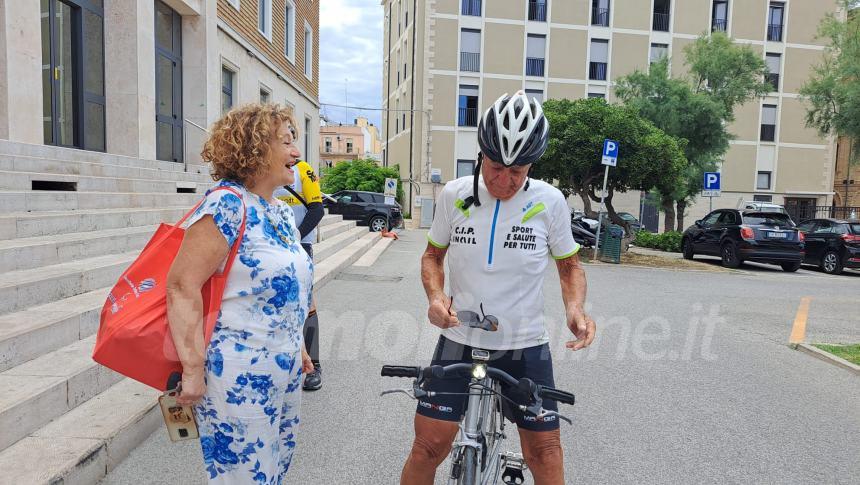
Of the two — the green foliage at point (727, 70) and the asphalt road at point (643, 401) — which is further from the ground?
the green foliage at point (727, 70)

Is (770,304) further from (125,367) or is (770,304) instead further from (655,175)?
(125,367)

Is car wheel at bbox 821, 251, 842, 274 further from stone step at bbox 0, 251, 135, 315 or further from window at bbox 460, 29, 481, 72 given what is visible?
window at bbox 460, 29, 481, 72

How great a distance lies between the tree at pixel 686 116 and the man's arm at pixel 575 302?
81.5ft

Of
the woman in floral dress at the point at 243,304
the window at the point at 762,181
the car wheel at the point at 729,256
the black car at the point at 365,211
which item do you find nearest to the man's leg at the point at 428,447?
the woman in floral dress at the point at 243,304

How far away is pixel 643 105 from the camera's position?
26766mm

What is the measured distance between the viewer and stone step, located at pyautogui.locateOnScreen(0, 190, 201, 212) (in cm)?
610

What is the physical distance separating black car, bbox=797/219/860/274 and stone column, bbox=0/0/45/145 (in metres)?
18.8

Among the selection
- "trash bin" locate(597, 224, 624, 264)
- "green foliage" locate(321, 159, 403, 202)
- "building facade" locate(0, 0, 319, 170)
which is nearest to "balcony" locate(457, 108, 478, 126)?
"green foliage" locate(321, 159, 403, 202)

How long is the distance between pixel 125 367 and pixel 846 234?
64.0 feet

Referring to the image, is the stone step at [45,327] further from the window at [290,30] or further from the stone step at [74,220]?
the window at [290,30]

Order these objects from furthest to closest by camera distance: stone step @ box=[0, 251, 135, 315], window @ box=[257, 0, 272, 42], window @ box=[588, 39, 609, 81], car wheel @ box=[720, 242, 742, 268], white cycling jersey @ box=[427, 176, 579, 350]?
window @ box=[588, 39, 609, 81] < window @ box=[257, 0, 272, 42] < car wheel @ box=[720, 242, 742, 268] < stone step @ box=[0, 251, 135, 315] < white cycling jersey @ box=[427, 176, 579, 350]

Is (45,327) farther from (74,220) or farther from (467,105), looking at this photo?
(467,105)

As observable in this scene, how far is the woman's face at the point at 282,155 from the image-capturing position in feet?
7.30

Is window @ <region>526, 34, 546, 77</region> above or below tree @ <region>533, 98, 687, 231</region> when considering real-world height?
above
